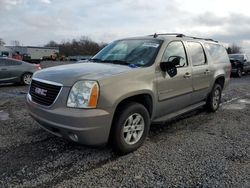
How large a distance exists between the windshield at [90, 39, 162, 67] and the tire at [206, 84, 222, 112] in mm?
2532

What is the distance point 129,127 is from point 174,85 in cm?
129

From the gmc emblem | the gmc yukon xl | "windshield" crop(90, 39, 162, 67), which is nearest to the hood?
the gmc yukon xl

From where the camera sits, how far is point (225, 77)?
7.46 m

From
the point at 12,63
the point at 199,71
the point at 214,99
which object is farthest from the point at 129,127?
the point at 12,63

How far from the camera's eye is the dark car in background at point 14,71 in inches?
466

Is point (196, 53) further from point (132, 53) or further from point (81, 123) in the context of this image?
point (81, 123)

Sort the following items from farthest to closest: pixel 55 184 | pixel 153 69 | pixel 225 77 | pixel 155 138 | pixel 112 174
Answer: pixel 225 77 < pixel 155 138 < pixel 153 69 < pixel 112 174 < pixel 55 184

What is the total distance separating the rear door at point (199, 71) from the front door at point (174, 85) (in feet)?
0.80

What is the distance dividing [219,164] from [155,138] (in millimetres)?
1317

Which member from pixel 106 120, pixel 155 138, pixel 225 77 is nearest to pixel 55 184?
pixel 106 120

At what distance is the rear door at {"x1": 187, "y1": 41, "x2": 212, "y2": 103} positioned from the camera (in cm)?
580

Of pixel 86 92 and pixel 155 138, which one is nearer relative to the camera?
pixel 86 92

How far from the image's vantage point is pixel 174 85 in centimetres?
502

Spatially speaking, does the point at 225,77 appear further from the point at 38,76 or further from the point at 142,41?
the point at 38,76
